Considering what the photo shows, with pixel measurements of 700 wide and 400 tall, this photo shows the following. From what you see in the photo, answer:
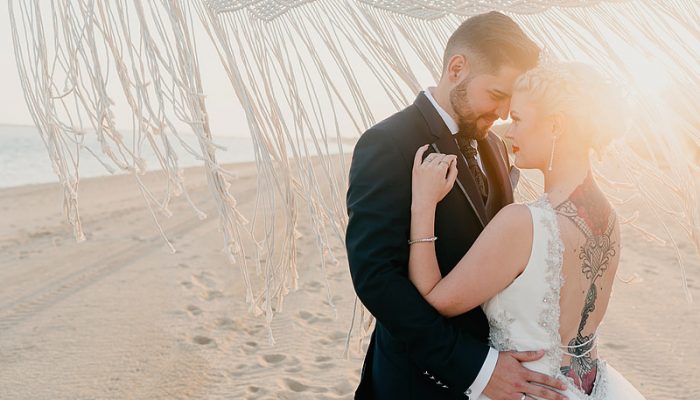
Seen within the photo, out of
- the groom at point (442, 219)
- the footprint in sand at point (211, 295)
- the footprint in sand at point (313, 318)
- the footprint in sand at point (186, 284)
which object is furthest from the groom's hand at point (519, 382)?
the footprint in sand at point (186, 284)

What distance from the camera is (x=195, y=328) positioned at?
200 inches

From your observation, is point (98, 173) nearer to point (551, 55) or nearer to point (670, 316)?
point (670, 316)

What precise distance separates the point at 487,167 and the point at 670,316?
3.84 metres

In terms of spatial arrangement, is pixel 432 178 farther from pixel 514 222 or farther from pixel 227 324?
pixel 227 324

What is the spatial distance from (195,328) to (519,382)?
147 inches

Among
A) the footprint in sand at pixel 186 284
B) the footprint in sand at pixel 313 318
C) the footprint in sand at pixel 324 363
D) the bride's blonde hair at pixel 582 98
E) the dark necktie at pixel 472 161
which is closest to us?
the bride's blonde hair at pixel 582 98

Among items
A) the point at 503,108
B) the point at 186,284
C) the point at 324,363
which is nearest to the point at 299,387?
the point at 324,363

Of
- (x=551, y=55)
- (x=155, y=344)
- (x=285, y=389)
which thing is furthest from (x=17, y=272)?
(x=551, y=55)

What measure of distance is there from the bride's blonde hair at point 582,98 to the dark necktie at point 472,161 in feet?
0.88

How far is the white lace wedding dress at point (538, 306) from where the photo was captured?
165 centimetres

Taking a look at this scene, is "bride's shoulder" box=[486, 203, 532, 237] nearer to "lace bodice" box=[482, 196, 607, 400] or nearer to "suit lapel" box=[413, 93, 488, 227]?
"lace bodice" box=[482, 196, 607, 400]

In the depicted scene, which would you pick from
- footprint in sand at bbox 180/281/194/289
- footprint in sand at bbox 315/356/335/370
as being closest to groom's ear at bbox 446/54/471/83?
footprint in sand at bbox 315/356/335/370

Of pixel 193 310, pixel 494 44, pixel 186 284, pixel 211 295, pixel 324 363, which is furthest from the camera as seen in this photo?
pixel 186 284

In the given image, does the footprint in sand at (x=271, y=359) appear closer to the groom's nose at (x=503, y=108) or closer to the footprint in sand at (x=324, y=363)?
the footprint in sand at (x=324, y=363)
